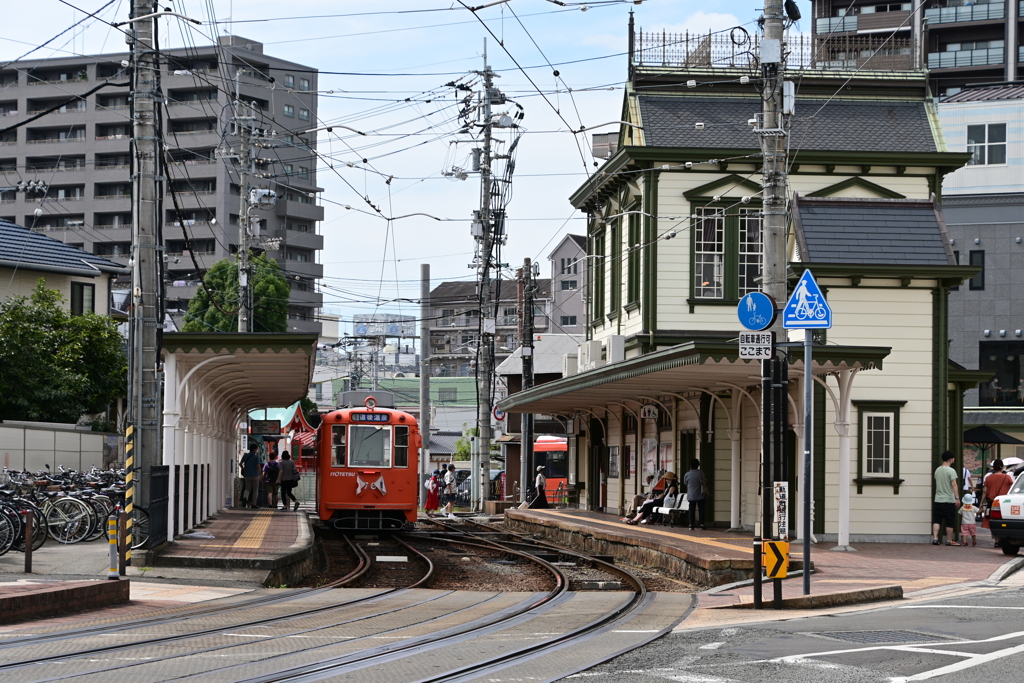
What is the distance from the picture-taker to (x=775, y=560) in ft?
44.1

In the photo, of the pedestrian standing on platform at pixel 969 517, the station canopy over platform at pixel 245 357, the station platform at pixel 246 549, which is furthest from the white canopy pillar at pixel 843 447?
the station platform at pixel 246 549

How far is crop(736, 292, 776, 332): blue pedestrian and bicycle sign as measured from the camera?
1438 centimetres

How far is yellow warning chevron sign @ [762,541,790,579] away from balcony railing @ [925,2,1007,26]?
58.6 m

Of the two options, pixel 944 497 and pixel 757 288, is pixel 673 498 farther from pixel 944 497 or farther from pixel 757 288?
pixel 944 497

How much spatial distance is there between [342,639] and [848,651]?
4267 millimetres

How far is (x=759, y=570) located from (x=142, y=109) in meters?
10.3

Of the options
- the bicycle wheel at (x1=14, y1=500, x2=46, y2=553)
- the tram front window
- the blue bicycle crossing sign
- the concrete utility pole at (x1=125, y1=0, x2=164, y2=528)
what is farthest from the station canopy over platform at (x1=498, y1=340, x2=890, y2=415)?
the bicycle wheel at (x1=14, y1=500, x2=46, y2=553)

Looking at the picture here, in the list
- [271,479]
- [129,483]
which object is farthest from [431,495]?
[129,483]

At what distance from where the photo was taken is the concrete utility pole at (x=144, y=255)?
55.7 feet

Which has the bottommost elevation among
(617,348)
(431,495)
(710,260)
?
(431,495)

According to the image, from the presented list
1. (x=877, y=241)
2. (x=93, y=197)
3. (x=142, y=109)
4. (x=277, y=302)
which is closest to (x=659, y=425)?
(x=877, y=241)

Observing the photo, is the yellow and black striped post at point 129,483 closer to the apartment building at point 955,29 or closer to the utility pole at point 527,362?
the utility pole at point 527,362

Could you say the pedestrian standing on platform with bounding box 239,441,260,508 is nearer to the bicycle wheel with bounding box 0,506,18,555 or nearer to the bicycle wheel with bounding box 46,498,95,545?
the bicycle wheel with bounding box 46,498,95,545

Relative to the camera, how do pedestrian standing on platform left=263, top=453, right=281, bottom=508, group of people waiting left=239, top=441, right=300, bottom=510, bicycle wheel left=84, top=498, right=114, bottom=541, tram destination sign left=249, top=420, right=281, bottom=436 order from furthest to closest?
tram destination sign left=249, top=420, right=281, bottom=436
pedestrian standing on platform left=263, top=453, right=281, bottom=508
group of people waiting left=239, top=441, right=300, bottom=510
bicycle wheel left=84, top=498, right=114, bottom=541
